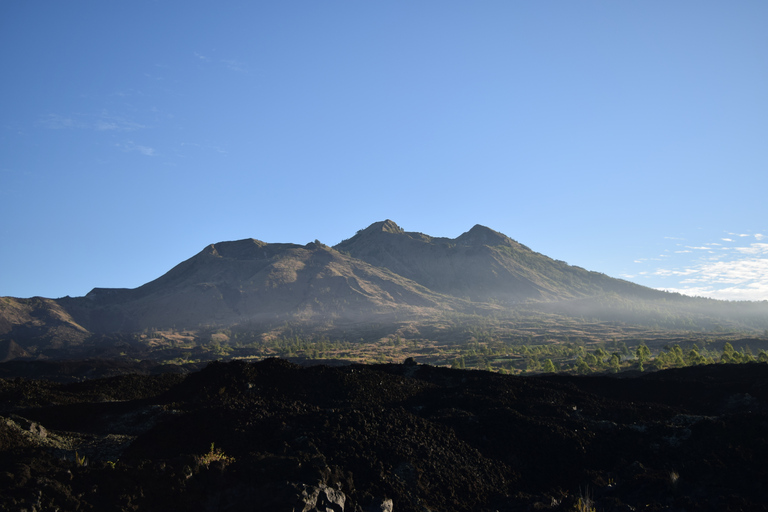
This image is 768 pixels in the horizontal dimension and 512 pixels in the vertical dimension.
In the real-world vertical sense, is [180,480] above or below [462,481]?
above

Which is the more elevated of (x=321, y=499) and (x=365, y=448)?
(x=365, y=448)

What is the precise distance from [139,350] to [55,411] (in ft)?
420

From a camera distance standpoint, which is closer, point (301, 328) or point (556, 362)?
point (556, 362)

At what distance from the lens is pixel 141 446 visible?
59.4 feet

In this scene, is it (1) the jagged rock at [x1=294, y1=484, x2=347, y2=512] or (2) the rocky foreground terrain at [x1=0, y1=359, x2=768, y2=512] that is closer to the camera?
(1) the jagged rock at [x1=294, y1=484, x2=347, y2=512]

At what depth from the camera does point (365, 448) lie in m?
17.6

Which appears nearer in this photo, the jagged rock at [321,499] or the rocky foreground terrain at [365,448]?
the jagged rock at [321,499]

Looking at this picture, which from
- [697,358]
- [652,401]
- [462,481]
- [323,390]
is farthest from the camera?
[697,358]

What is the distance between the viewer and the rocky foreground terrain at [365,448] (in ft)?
43.7

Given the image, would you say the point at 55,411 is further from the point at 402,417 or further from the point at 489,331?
the point at 489,331

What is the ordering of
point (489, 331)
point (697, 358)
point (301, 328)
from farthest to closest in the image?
point (301, 328), point (489, 331), point (697, 358)

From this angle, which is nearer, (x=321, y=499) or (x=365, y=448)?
(x=321, y=499)

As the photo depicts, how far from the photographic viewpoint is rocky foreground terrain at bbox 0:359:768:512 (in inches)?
524

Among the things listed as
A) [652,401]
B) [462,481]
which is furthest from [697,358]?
[462,481]
